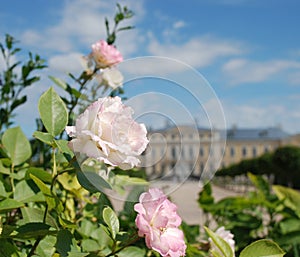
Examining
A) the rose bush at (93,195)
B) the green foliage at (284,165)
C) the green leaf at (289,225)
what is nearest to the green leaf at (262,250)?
the rose bush at (93,195)

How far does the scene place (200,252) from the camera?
2.55 ft

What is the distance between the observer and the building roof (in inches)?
2061

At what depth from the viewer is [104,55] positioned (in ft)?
3.82

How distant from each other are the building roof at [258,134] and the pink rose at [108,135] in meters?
52.0

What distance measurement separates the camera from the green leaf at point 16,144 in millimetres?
832

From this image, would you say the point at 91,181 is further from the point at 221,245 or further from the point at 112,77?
the point at 112,77

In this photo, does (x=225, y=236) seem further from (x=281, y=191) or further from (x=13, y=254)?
(x=281, y=191)

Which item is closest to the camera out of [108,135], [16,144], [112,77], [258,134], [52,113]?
[108,135]

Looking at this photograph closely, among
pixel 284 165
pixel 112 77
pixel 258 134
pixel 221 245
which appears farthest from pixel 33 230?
pixel 258 134

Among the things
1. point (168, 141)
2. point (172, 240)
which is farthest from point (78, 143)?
point (168, 141)

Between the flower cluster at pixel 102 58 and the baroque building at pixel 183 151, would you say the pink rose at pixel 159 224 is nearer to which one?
the baroque building at pixel 183 151

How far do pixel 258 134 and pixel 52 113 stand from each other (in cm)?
5481

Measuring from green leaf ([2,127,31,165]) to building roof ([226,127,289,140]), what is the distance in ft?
170

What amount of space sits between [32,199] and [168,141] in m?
0.24
